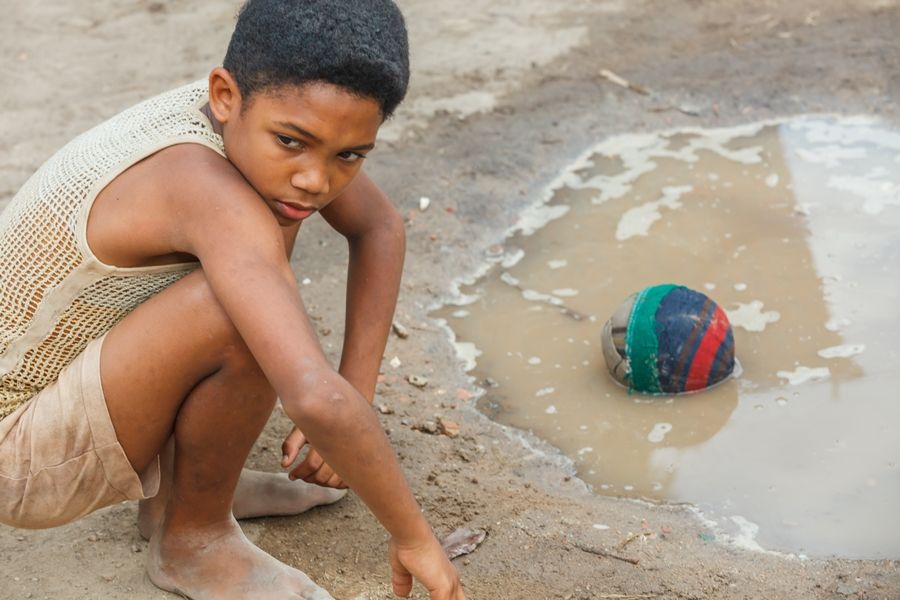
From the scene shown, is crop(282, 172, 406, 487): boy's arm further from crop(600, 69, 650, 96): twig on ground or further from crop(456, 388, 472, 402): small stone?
crop(600, 69, 650, 96): twig on ground

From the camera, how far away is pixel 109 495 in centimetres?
246

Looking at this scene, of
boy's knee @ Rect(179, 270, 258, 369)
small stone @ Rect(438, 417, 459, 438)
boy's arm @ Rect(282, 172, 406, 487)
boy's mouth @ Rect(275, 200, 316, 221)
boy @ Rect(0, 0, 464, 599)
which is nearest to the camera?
boy @ Rect(0, 0, 464, 599)

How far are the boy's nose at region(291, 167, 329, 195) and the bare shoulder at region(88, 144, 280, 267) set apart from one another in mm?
83

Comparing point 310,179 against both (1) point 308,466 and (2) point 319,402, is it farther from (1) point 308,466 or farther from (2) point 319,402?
(1) point 308,466

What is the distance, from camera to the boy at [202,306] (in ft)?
6.88

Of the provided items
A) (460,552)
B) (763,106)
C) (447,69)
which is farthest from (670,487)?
(447,69)


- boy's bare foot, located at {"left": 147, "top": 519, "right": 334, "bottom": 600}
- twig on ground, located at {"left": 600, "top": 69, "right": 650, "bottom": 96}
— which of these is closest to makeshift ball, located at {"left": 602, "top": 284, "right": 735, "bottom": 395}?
boy's bare foot, located at {"left": 147, "top": 519, "right": 334, "bottom": 600}

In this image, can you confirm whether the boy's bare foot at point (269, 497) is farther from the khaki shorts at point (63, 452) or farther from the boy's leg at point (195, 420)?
the khaki shorts at point (63, 452)

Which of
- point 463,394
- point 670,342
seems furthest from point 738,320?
point 463,394

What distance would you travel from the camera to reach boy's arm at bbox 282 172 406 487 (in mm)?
2707

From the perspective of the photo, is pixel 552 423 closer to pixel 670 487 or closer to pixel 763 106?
pixel 670 487

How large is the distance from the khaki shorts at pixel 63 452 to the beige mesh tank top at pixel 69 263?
67mm

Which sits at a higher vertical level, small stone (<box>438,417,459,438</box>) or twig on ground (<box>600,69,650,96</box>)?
small stone (<box>438,417,459,438</box>)

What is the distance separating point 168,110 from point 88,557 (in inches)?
42.9
